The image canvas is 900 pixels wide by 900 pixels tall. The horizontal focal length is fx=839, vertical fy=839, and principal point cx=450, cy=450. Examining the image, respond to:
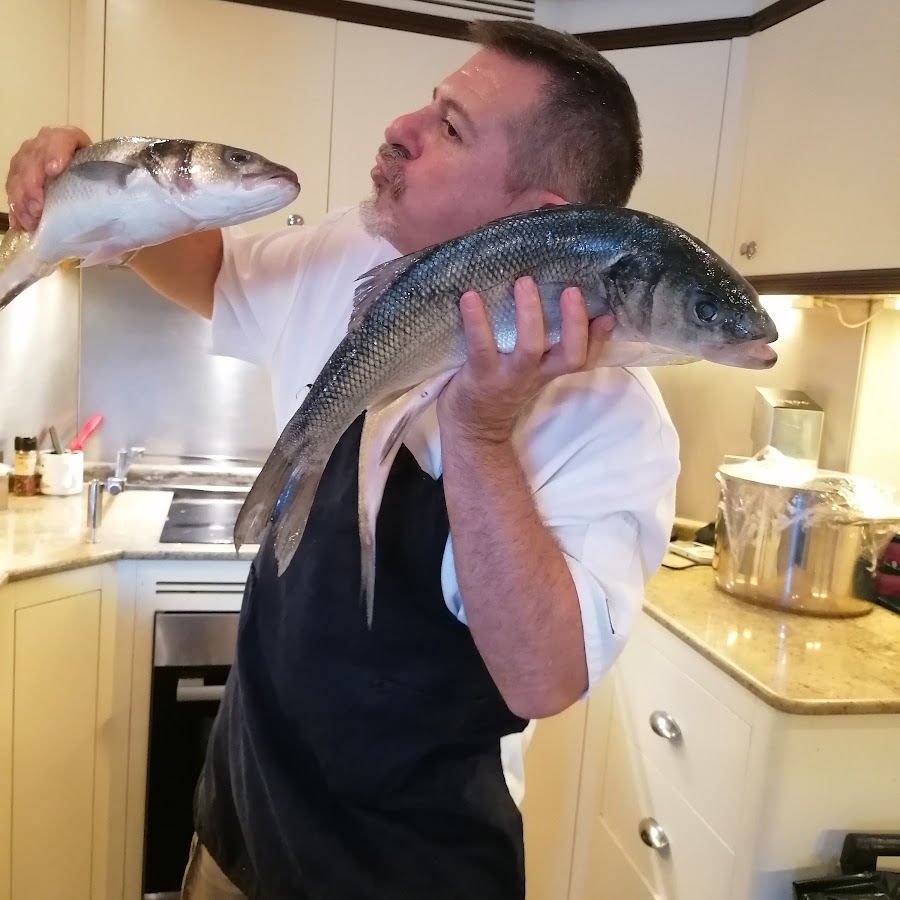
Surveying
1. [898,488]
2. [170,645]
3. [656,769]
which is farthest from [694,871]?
[170,645]

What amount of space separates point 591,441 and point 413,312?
286 millimetres

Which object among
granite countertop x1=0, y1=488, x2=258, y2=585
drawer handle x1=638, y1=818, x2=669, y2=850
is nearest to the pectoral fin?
granite countertop x1=0, y1=488, x2=258, y2=585

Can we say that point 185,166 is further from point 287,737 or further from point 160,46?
point 160,46

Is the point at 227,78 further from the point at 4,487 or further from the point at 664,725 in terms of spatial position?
the point at 664,725

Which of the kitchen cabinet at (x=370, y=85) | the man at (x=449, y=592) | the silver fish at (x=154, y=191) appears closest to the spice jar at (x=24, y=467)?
the kitchen cabinet at (x=370, y=85)

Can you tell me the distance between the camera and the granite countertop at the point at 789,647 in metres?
1.24

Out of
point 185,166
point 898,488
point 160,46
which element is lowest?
point 898,488

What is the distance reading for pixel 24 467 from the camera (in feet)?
6.82

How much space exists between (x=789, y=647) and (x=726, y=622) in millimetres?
128

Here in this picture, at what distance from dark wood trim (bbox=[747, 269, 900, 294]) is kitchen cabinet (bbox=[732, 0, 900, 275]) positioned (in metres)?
0.01

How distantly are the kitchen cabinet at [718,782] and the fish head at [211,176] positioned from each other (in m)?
1.01

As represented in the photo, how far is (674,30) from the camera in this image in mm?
1868

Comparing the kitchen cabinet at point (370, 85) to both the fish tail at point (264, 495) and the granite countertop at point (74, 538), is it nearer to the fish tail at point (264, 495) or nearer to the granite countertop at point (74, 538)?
the granite countertop at point (74, 538)

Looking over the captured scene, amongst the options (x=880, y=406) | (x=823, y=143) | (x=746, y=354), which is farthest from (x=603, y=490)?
(x=880, y=406)
